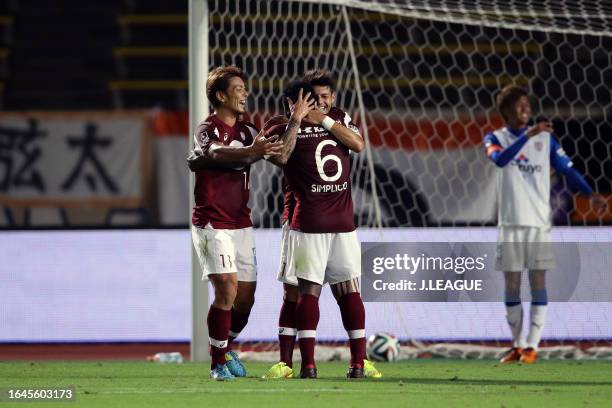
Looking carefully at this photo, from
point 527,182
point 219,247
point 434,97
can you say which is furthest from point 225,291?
point 434,97

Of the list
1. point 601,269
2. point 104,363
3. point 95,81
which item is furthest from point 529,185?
point 95,81

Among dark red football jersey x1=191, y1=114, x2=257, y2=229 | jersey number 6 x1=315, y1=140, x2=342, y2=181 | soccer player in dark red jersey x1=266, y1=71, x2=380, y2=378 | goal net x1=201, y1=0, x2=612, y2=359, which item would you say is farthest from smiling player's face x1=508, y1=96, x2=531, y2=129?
dark red football jersey x1=191, y1=114, x2=257, y2=229

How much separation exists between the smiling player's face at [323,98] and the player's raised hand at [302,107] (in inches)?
2.2

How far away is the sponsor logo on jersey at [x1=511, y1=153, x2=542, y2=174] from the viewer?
7.73 metres

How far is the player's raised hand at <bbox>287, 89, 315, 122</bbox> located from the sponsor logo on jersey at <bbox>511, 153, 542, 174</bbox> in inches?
79.6

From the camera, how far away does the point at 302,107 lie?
609cm

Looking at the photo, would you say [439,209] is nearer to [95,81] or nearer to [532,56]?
[532,56]

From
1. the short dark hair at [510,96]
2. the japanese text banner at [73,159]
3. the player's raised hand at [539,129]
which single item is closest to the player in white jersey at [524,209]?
the short dark hair at [510,96]

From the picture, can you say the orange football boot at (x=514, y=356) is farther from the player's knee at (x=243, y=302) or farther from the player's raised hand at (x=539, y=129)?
the player's knee at (x=243, y=302)

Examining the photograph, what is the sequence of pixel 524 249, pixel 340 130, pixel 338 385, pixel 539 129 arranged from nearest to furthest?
pixel 338 385
pixel 340 130
pixel 539 129
pixel 524 249

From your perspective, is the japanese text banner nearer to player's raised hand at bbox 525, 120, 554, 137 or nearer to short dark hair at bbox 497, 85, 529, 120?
short dark hair at bbox 497, 85, 529, 120

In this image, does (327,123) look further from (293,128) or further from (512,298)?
(512,298)

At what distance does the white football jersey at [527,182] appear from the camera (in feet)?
25.3

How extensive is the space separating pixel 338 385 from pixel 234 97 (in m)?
1.57
